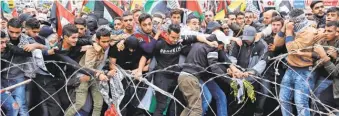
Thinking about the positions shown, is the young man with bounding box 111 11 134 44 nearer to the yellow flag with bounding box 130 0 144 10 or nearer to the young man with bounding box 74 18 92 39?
the young man with bounding box 74 18 92 39

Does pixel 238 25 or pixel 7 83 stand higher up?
pixel 238 25

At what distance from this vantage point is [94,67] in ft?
22.3

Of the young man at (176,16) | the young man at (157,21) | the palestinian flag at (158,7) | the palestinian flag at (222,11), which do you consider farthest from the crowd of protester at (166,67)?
the palestinian flag at (222,11)

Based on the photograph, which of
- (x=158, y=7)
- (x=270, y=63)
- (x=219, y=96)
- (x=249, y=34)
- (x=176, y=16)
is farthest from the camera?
(x=158, y=7)

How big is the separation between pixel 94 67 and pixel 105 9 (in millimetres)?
2966

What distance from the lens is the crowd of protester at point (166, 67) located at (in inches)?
259

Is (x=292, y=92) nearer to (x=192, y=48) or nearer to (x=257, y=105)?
(x=257, y=105)

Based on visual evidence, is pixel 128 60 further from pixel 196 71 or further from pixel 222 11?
pixel 222 11

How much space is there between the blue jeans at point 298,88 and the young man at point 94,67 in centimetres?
231

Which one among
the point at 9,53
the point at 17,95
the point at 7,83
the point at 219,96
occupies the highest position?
the point at 9,53

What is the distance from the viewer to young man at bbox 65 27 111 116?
21.8 feet

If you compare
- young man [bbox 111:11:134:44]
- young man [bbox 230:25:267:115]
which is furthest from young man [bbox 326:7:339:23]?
young man [bbox 111:11:134:44]

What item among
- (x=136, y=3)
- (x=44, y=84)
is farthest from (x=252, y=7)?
(x=44, y=84)

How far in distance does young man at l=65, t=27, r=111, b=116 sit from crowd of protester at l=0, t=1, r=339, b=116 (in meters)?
0.01
